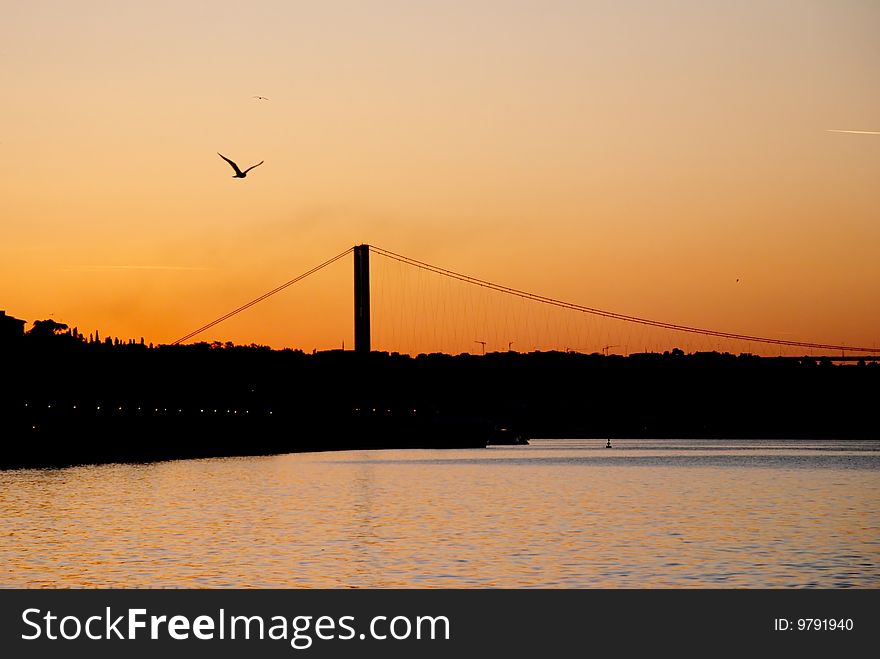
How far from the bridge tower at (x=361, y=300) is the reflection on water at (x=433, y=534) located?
6742cm

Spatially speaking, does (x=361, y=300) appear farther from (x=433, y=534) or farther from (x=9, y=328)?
(x=433, y=534)

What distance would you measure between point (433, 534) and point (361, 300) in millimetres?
121601

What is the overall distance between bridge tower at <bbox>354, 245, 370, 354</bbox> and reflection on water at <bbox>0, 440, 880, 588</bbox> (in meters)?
67.4

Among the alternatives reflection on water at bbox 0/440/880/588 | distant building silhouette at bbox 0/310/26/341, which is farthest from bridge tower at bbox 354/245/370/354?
reflection on water at bbox 0/440/880/588

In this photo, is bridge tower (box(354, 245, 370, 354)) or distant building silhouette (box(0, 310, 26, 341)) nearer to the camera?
bridge tower (box(354, 245, 370, 354))

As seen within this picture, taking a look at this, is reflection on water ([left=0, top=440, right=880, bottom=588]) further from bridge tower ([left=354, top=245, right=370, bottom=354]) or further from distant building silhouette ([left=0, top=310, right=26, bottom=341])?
distant building silhouette ([left=0, top=310, right=26, bottom=341])

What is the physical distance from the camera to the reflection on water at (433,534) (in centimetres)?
3541

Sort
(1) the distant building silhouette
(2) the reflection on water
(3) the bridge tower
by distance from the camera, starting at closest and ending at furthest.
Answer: (2) the reflection on water, (3) the bridge tower, (1) the distant building silhouette

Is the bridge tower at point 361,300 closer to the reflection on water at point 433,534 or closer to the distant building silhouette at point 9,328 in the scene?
the distant building silhouette at point 9,328

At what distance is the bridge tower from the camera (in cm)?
15962

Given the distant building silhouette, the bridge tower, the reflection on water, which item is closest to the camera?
the reflection on water
